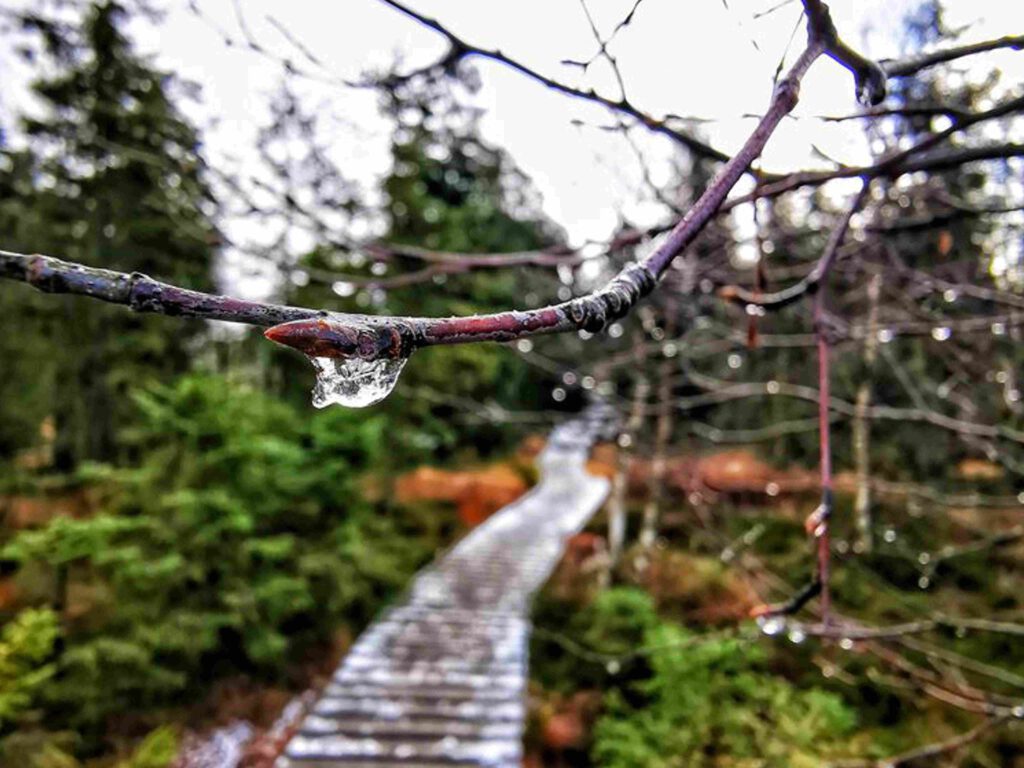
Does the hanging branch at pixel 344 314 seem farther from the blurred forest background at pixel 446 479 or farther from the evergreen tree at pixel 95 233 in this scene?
the evergreen tree at pixel 95 233

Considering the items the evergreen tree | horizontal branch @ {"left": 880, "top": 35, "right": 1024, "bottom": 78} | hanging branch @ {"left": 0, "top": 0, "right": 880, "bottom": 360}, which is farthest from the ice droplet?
the evergreen tree

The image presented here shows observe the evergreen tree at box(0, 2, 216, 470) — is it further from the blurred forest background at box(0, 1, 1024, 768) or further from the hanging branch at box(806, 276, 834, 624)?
the hanging branch at box(806, 276, 834, 624)

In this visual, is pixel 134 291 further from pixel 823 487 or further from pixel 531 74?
pixel 823 487

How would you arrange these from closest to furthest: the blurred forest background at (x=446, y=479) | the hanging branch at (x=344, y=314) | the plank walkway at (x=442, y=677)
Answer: the hanging branch at (x=344, y=314)
the blurred forest background at (x=446, y=479)
the plank walkway at (x=442, y=677)

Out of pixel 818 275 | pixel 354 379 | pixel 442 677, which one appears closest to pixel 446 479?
pixel 442 677

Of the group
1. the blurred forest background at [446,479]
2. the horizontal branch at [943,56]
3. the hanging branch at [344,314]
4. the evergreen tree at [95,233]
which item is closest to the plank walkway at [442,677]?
the blurred forest background at [446,479]
